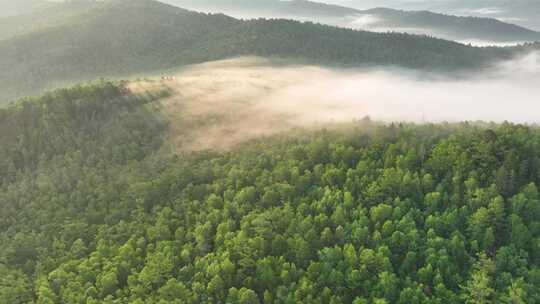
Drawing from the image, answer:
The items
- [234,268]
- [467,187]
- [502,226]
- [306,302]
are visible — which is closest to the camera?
[306,302]

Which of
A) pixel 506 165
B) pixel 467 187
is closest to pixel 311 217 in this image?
pixel 467 187

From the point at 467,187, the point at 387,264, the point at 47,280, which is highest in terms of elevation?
the point at 467,187

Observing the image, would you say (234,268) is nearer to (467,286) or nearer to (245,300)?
(245,300)

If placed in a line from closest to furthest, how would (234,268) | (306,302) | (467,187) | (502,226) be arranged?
(306,302)
(234,268)
(502,226)
(467,187)

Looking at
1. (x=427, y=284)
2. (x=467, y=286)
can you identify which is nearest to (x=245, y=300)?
(x=427, y=284)

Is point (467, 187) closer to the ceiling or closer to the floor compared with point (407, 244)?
closer to the ceiling

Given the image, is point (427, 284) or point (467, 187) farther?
point (467, 187)

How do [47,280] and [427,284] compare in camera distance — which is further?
[47,280]

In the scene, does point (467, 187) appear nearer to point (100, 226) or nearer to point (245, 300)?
point (245, 300)

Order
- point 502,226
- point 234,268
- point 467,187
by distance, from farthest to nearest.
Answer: point 467,187
point 502,226
point 234,268
